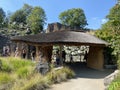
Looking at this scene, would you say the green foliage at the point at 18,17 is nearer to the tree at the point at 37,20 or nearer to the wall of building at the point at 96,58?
the tree at the point at 37,20

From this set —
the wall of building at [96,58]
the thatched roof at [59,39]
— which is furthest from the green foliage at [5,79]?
the wall of building at [96,58]

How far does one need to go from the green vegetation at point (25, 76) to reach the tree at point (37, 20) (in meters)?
29.8

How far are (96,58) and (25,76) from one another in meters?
8.60

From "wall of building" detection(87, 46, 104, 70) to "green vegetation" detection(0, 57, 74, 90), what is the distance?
529 cm

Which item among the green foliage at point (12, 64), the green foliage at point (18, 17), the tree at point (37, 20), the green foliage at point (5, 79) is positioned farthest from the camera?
the green foliage at point (18, 17)

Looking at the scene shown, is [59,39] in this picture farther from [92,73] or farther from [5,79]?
[5,79]

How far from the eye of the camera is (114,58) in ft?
63.1

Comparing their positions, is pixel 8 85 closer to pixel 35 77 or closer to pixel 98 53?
pixel 35 77

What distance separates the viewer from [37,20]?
49.4 metres

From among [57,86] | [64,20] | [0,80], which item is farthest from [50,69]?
[64,20]

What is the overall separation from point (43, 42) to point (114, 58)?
592 centimetres

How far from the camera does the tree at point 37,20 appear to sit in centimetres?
4553

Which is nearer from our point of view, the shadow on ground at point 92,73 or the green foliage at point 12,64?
the green foliage at point 12,64

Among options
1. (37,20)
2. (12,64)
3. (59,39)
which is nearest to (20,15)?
(37,20)
